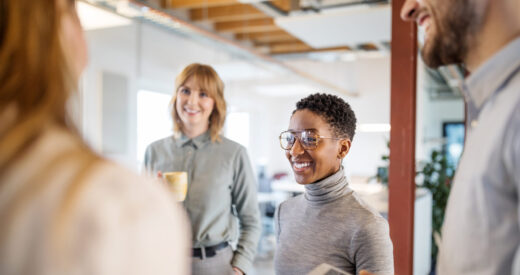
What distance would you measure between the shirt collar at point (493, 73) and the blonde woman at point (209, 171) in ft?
4.30

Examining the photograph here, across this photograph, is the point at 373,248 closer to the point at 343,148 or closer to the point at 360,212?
the point at 360,212

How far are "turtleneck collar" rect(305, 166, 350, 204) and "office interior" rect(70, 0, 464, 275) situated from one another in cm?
90

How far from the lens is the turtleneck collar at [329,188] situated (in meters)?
1.33

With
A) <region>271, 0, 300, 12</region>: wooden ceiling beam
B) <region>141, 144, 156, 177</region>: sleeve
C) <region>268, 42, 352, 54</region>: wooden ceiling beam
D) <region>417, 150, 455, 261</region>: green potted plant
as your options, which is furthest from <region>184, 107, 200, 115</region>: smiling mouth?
<region>268, 42, 352, 54</region>: wooden ceiling beam

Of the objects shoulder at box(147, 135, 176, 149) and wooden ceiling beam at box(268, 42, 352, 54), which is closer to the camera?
shoulder at box(147, 135, 176, 149)

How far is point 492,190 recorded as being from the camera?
762mm

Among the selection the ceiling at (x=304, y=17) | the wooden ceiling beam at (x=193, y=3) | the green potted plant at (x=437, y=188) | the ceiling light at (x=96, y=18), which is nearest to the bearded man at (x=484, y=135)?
the ceiling at (x=304, y=17)

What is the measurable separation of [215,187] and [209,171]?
0.26ft

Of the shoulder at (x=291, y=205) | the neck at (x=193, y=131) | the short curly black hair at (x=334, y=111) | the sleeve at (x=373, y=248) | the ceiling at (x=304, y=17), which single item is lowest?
the sleeve at (x=373, y=248)

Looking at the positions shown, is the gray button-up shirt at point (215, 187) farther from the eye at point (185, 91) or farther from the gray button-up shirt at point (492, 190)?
the gray button-up shirt at point (492, 190)

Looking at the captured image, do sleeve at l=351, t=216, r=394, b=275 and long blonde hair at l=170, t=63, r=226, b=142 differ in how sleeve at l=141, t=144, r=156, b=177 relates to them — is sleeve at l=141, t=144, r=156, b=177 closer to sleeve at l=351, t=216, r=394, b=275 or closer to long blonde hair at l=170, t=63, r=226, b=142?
long blonde hair at l=170, t=63, r=226, b=142

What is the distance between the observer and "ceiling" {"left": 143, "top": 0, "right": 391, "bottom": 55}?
13.3 feet

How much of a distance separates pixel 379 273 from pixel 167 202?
862 mm

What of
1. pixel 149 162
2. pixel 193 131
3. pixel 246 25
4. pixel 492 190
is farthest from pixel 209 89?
pixel 246 25
